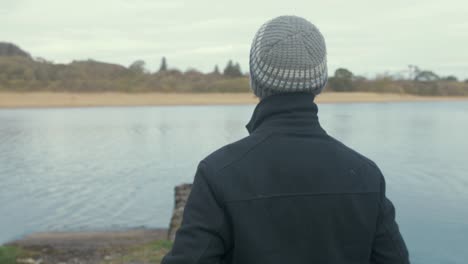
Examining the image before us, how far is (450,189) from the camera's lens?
11211 millimetres

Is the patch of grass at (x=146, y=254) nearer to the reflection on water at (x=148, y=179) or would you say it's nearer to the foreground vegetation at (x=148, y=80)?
the reflection on water at (x=148, y=179)

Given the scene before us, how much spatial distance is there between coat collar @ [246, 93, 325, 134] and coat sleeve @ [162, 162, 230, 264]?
9.3 inches

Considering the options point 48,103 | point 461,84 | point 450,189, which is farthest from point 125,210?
point 461,84

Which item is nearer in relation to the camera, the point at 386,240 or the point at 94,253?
the point at 386,240

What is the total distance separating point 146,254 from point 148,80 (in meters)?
63.4

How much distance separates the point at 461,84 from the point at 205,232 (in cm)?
9345

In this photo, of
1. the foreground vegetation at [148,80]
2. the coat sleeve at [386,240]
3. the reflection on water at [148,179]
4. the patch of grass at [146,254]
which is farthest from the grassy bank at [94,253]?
the foreground vegetation at [148,80]

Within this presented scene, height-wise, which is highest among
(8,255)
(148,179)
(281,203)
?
(281,203)

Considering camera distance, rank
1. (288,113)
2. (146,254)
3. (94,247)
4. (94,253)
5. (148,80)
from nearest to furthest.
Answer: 1. (288,113)
2. (146,254)
3. (94,253)
4. (94,247)
5. (148,80)

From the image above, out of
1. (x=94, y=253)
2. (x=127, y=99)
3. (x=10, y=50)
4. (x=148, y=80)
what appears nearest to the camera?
(x=94, y=253)

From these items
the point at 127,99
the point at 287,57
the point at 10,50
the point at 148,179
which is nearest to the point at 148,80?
the point at 127,99

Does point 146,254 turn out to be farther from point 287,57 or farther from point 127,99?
point 127,99

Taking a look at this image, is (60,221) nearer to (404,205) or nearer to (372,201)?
(404,205)

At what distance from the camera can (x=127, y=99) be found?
6122 centimetres
